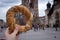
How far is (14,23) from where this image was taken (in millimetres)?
5203

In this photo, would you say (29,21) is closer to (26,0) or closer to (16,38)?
(16,38)

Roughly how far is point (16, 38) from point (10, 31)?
24cm

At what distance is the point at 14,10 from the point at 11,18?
246 mm

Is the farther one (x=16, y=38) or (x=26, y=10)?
(x=26, y=10)

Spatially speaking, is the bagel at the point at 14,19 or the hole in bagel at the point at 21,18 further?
the hole in bagel at the point at 21,18

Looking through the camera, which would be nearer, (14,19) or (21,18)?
(14,19)

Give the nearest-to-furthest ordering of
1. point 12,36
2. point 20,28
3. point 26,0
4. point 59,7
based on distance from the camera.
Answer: point 12,36, point 20,28, point 59,7, point 26,0

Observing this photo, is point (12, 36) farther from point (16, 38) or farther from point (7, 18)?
point (7, 18)

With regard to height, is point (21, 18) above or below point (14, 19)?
below

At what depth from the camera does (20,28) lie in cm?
508

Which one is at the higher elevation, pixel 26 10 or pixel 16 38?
pixel 26 10

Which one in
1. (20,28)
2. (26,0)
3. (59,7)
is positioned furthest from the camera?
(26,0)

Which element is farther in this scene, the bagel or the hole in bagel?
the hole in bagel

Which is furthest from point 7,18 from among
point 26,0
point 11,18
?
point 26,0
